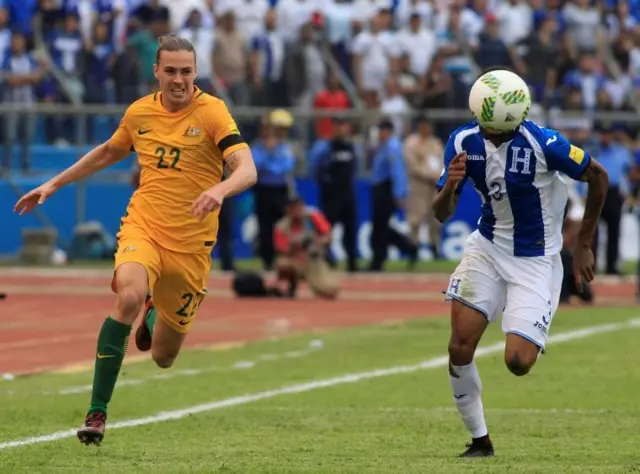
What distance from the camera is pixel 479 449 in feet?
30.5

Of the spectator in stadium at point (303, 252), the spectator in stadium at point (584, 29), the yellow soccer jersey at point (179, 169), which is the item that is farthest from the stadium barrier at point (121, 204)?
the yellow soccer jersey at point (179, 169)

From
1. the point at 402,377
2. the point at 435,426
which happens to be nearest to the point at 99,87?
the point at 402,377

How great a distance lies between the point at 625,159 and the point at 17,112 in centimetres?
989

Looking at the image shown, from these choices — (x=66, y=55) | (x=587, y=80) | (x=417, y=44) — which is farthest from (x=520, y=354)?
(x=587, y=80)

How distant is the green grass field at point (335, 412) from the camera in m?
8.99

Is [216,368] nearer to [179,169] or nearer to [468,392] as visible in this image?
[179,169]

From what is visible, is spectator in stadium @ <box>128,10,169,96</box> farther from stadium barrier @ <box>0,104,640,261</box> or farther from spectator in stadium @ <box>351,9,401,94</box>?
spectator in stadium @ <box>351,9,401,94</box>

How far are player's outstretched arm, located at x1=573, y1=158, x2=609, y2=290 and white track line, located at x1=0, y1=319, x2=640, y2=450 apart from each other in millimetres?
3082

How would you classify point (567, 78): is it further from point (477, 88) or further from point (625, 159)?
point (477, 88)

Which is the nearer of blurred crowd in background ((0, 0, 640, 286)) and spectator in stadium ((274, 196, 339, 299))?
spectator in stadium ((274, 196, 339, 299))

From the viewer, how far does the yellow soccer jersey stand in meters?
9.89

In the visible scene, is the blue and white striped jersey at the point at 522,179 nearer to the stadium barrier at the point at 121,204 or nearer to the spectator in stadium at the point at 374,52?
the stadium barrier at the point at 121,204

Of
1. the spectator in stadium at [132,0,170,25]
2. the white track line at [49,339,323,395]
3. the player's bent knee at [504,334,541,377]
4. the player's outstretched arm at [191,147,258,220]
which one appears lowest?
the white track line at [49,339,323,395]

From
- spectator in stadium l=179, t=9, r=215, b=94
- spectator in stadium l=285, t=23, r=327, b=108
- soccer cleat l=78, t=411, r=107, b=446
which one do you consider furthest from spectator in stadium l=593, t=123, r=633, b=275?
soccer cleat l=78, t=411, r=107, b=446
